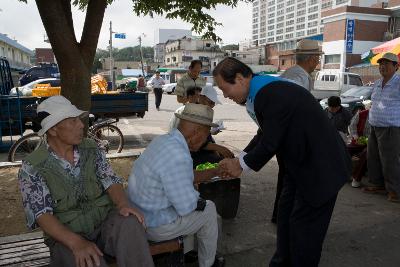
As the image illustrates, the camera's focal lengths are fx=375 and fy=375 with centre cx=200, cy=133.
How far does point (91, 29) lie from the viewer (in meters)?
4.79

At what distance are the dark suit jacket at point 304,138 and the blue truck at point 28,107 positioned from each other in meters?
5.99

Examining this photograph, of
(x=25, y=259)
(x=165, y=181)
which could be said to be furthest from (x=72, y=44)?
(x=165, y=181)

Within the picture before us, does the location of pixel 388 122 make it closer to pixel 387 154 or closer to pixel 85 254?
pixel 387 154

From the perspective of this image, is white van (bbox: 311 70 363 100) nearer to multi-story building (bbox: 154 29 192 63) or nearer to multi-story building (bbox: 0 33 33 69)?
multi-story building (bbox: 0 33 33 69)

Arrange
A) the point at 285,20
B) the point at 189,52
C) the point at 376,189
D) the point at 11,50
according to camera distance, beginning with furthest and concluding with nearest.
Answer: the point at 285,20, the point at 189,52, the point at 11,50, the point at 376,189

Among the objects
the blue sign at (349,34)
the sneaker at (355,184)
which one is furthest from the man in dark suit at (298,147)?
the blue sign at (349,34)

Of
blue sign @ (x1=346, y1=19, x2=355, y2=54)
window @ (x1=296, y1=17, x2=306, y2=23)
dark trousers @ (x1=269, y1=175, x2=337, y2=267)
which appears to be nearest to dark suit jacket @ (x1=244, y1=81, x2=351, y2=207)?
dark trousers @ (x1=269, y1=175, x2=337, y2=267)

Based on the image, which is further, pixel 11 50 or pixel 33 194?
pixel 11 50

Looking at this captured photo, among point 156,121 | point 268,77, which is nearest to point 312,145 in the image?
point 268,77

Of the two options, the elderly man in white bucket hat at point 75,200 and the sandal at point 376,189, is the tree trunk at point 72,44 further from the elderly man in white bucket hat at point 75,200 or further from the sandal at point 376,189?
the sandal at point 376,189

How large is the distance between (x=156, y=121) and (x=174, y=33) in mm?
111878

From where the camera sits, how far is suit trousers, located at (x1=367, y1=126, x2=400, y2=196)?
15.4 ft

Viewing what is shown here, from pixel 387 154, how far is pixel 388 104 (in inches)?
25.6

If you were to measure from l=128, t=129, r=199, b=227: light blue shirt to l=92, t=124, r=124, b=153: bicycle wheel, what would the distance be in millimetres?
4848
